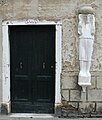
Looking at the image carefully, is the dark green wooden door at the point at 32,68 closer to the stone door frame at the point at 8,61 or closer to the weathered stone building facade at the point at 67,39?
the stone door frame at the point at 8,61

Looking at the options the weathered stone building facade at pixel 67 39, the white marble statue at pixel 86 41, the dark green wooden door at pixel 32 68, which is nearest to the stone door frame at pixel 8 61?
the weathered stone building facade at pixel 67 39

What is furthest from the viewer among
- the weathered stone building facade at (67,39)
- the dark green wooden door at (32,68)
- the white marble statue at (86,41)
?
the dark green wooden door at (32,68)

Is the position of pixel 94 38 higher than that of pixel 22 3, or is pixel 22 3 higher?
pixel 22 3

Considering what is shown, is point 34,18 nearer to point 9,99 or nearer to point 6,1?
point 6,1

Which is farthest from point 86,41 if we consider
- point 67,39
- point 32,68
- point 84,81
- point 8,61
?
point 8,61

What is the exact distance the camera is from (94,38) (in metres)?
8.44

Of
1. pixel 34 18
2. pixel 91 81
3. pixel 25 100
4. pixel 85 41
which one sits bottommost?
pixel 25 100

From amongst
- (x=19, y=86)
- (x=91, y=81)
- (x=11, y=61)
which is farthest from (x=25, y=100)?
(x=91, y=81)

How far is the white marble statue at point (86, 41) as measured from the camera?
834 cm

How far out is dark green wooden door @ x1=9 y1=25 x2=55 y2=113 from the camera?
8.76 meters

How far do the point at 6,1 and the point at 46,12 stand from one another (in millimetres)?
1081

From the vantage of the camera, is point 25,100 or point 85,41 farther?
point 25,100

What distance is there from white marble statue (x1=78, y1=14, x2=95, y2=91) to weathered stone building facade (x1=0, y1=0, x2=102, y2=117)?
0.13m

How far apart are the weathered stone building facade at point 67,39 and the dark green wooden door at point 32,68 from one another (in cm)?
29
